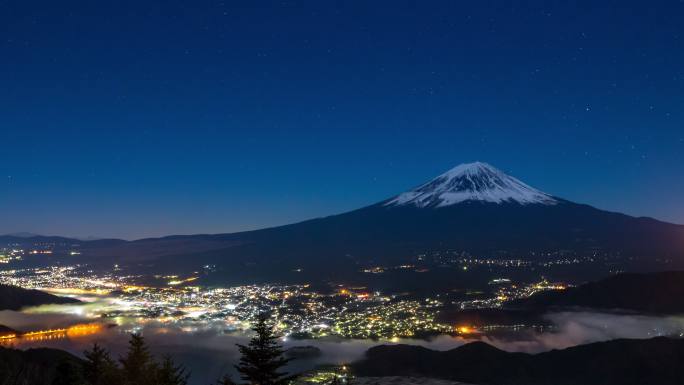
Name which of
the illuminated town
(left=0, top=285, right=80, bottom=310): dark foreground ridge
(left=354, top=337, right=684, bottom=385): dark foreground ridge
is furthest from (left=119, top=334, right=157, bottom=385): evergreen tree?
(left=0, top=285, right=80, bottom=310): dark foreground ridge

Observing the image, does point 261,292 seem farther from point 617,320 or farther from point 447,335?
point 617,320

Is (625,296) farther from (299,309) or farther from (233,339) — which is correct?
(233,339)

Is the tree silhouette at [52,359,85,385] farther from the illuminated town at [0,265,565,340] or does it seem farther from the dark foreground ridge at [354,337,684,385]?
the illuminated town at [0,265,565,340]

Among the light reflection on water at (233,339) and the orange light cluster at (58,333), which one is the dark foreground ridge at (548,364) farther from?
the orange light cluster at (58,333)

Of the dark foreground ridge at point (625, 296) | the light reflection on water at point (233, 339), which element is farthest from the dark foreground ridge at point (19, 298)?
the dark foreground ridge at point (625, 296)

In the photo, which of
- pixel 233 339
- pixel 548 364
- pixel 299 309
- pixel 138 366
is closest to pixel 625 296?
pixel 548 364

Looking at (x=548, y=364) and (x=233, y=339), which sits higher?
(x=233, y=339)
